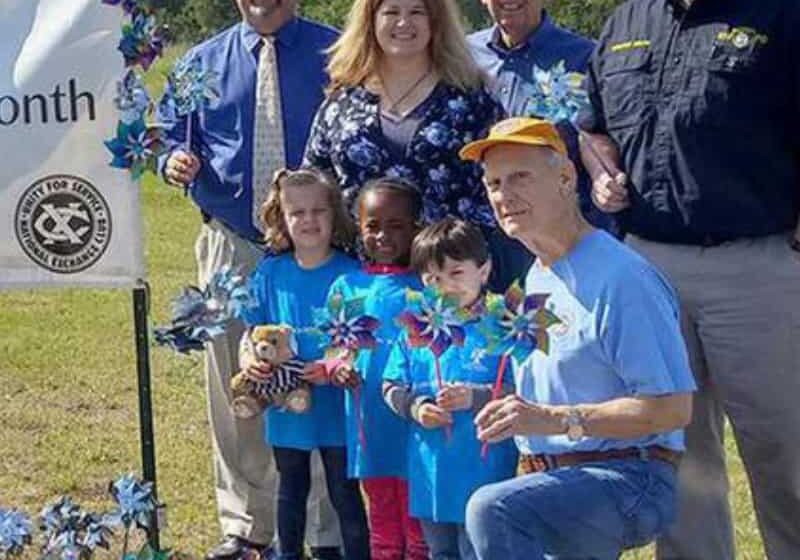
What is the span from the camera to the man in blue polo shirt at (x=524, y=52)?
540cm

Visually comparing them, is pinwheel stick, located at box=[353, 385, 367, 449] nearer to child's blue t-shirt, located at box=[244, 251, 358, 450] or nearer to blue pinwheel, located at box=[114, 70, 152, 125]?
child's blue t-shirt, located at box=[244, 251, 358, 450]

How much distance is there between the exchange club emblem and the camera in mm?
5465

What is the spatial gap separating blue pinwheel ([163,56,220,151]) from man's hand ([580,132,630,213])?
1198 millimetres

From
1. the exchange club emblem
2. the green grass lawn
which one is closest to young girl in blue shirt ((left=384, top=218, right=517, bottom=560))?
the exchange club emblem

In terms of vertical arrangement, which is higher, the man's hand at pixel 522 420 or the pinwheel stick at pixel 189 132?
the pinwheel stick at pixel 189 132

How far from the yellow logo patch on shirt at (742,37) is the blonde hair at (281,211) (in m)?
1.20

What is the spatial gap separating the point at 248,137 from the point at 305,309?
28.1 inches

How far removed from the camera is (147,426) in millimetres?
5547

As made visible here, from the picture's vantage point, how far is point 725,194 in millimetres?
4738

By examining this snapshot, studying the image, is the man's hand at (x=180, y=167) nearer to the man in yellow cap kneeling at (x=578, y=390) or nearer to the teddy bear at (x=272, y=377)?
the teddy bear at (x=272, y=377)

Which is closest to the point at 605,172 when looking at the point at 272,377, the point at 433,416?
A: the point at 433,416

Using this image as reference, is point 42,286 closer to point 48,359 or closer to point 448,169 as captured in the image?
point 448,169

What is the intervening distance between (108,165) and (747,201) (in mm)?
1986

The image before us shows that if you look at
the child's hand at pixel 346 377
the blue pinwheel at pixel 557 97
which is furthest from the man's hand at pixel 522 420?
the blue pinwheel at pixel 557 97
